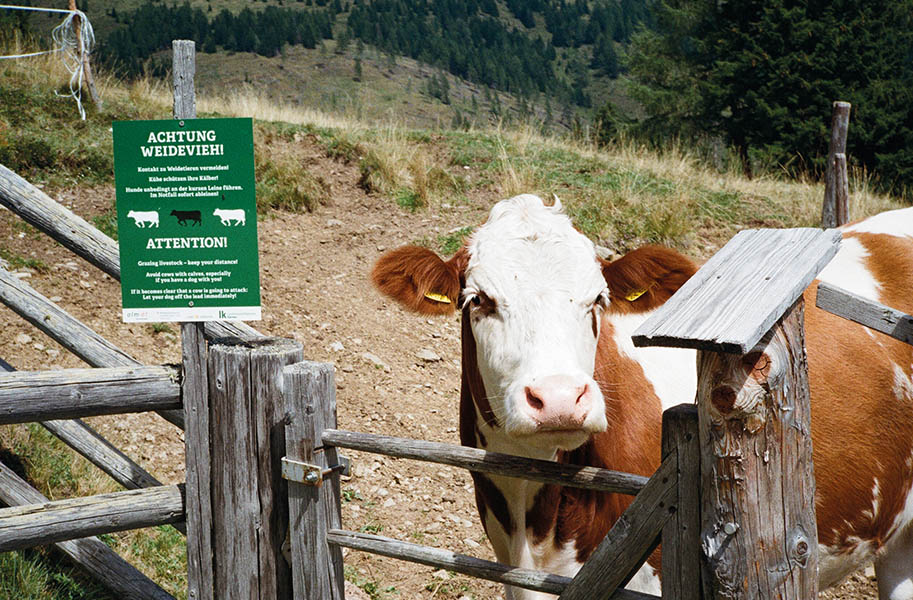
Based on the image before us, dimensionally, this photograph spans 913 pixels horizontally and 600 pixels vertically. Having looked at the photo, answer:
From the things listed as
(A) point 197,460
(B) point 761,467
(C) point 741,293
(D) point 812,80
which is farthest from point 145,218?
(D) point 812,80

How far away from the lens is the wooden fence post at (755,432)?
141 centimetres

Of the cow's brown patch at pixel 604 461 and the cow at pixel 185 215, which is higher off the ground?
the cow at pixel 185 215

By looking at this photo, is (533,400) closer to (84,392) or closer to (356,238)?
(84,392)

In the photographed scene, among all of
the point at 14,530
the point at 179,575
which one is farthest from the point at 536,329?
the point at 179,575

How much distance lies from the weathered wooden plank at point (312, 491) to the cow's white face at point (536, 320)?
53 cm

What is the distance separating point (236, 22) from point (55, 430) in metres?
80.8

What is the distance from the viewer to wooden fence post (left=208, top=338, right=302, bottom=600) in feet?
7.65

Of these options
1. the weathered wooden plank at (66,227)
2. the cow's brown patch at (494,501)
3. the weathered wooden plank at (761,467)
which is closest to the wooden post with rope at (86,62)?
the weathered wooden plank at (66,227)

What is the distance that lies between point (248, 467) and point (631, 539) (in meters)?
1.25

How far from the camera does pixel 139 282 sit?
2.31m

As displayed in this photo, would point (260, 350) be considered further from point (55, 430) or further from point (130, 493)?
point (55, 430)

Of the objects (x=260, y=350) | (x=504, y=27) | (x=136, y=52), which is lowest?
(x=260, y=350)

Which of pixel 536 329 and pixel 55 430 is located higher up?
pixel 536 329

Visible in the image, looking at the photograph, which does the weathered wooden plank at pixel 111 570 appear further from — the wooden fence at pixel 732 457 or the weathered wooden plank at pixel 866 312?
the weathered wooden plank at pixel 866 312
